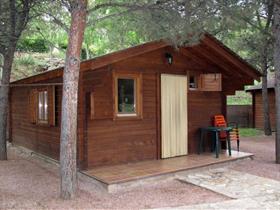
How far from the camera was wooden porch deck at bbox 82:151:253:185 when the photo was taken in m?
6.67

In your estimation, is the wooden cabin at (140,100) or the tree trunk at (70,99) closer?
the tree trunk at (70,99)

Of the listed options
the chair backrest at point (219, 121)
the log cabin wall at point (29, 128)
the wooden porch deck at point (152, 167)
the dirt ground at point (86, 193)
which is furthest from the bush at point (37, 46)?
the wooden porch deck at point (152, 167)

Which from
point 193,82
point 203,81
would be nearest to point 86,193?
point 193,82

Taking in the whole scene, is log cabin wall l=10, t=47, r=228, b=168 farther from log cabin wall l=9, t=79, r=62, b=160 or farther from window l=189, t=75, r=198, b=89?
window l=189, t=75, r=198, b=89

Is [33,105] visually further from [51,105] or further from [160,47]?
[160,47]

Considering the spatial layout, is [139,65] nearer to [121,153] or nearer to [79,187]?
[121,153]

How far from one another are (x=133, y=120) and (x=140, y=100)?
1.63ft

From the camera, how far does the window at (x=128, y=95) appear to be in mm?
7922

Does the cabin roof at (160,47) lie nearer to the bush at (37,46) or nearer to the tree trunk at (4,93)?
the tree trunk at (4,93)

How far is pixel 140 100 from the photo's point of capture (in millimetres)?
8266

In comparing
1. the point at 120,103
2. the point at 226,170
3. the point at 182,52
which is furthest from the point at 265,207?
the point at 182,52

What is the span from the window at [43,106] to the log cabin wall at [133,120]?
202 cm

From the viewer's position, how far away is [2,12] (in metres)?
8.55

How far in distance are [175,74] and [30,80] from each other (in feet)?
12.8
